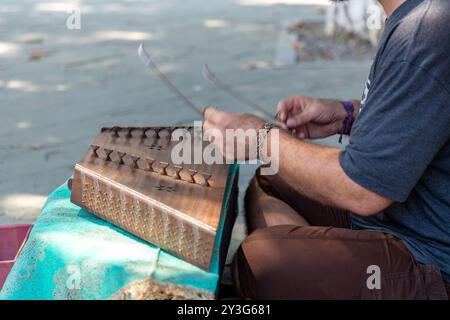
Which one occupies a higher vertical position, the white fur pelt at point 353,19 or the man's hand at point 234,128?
the man's hand at point 234,128

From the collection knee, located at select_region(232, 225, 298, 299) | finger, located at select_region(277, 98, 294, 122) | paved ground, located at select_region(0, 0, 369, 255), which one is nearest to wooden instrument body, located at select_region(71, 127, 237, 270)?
knee, located at select_region(232, 225, 298, 299)

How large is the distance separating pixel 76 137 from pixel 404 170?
287 centimetres

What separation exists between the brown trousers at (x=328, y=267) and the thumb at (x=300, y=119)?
0.54 metres

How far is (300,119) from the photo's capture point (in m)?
2.34

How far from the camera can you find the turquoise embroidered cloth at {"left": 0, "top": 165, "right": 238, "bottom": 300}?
1.64m

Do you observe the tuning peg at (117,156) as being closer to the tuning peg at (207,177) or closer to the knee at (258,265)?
the tuning peg at (207,177)

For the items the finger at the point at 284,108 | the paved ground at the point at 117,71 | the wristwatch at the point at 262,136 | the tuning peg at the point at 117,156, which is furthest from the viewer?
the paved ground at the point at 117,71

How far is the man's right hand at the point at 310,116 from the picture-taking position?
7.65 ft

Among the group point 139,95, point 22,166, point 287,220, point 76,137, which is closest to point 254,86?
point 139,95

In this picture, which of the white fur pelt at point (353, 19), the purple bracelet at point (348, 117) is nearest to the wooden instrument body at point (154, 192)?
the purple bracelet at point (348, 117)

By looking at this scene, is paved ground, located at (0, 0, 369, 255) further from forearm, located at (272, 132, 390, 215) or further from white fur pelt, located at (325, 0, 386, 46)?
forearm, located at (272, 132, 390, 215)

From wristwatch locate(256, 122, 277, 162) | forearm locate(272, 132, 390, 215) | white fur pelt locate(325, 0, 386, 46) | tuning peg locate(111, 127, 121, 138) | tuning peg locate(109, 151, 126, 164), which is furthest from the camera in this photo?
white fur pelt locate(325, 0, 386, 46)

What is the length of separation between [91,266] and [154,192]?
0.26m

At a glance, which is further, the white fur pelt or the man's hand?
the white fur pelt
